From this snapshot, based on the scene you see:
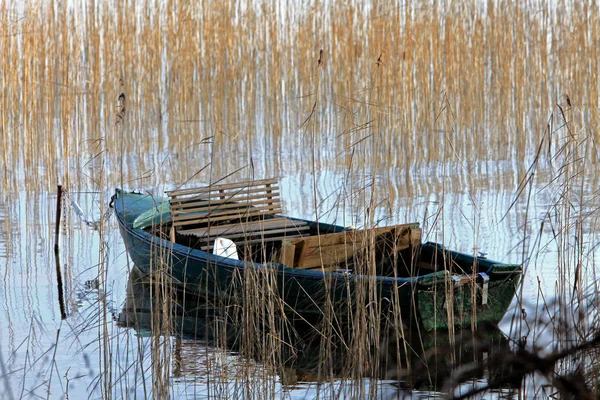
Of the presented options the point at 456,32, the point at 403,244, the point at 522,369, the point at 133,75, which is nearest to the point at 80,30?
the point at 133,75

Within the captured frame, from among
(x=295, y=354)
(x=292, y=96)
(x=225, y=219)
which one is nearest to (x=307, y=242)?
(x=225, y=219)

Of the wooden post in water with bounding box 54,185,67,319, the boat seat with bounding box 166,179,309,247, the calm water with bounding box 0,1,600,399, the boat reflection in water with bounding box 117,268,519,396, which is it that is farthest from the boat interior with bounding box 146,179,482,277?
the calm water with bounding box 0,1,600,399

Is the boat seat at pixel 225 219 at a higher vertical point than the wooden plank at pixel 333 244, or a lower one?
higher

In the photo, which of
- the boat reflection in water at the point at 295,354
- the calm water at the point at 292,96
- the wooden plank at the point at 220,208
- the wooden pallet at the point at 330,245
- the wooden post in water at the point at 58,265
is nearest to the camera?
the boat reflection in water at the point at 295,354

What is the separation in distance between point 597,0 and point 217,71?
445 cm

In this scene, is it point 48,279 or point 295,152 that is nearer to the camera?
point 48,279

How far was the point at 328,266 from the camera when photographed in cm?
502

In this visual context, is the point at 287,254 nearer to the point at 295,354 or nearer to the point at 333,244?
the point at 333,244

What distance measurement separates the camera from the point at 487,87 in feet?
32.7

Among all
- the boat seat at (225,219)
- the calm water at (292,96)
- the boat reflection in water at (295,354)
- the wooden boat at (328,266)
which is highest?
the calm water at (292,96)

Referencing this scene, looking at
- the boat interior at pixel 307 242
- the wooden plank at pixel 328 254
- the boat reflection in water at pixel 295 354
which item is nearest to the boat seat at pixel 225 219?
the boat interior at pixel 307 242

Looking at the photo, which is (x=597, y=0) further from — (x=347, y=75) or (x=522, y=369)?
(x=522, y=369)

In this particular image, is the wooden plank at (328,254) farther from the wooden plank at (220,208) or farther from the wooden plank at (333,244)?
the wooden plank at (220,208)

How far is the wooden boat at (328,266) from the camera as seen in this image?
3730 millimetres
